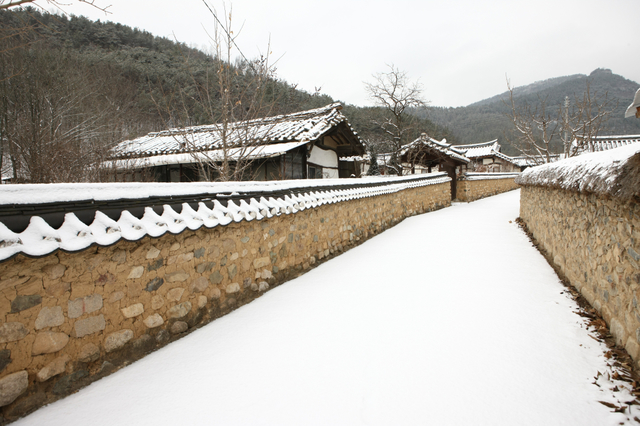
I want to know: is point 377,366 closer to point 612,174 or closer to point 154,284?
point 154,284

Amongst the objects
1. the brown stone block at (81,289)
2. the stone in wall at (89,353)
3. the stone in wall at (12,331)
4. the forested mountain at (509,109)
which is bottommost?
the stone in wall at (89,353)

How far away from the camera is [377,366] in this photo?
2389 mm

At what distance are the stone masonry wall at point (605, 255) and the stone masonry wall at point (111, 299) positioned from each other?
347 cm

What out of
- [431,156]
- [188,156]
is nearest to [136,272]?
[188,156]

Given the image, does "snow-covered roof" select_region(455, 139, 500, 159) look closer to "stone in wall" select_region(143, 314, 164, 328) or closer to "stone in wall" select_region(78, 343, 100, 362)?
"stone in wall" select_region(143, 314, 164, 328)

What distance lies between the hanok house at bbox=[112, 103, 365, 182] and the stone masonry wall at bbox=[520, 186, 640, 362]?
19.9 feet

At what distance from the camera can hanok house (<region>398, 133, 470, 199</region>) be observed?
16688mm

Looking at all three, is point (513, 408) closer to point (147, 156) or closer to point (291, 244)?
point (291, 244)

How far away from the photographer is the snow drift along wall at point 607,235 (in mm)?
2098

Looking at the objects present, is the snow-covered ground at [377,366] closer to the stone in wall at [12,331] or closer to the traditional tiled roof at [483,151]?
the stone in wall at [12,331]

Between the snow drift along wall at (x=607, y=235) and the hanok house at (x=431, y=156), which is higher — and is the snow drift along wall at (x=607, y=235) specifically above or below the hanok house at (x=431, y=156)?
below

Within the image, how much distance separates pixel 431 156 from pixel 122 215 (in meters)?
18.8

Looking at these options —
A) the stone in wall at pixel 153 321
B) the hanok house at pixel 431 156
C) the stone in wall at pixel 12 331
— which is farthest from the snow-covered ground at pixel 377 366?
the hanok house at pixel 431 156

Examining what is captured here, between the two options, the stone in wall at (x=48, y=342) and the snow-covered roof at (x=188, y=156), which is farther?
the snow-covered roof at (x=188, y=156)
